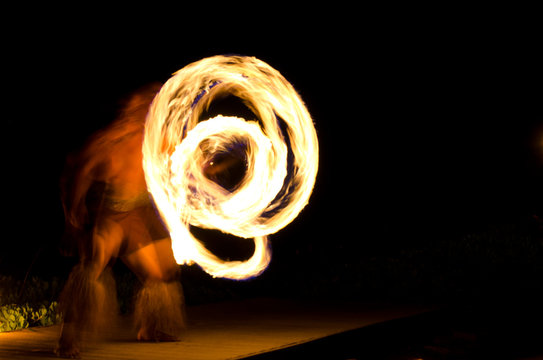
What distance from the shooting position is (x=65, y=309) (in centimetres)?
581

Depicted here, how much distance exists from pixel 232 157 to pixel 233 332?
1.66m

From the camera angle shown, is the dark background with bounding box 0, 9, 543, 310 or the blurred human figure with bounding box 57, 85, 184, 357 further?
the dark background with bounding box 0, 9, 543, 310

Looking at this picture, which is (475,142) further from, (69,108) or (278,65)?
(69,108)

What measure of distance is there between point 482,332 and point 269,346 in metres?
3.74

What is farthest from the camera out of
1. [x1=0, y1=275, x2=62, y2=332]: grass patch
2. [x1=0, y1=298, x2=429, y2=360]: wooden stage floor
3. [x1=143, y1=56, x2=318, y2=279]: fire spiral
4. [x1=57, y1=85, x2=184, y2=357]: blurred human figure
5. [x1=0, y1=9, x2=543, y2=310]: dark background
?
[x1=0, y1=9, x2=543, y2=310]: dark background

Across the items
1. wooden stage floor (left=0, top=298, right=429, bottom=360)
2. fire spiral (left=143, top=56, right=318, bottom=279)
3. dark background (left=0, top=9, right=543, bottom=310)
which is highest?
dark background (left=0, top=9, right=543, bottom=310)

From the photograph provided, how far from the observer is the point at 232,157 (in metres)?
8.01

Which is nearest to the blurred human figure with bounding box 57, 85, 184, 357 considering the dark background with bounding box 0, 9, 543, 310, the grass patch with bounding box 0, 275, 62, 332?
the grass patch with bounding box 0, 275, 62, 332

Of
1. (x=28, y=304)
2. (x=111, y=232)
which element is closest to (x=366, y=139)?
(x=28, y=304)

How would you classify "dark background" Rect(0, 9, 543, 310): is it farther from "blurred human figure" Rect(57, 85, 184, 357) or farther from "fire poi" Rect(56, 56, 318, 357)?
"blurred human figure" Rect(57, 85, 184, 357)

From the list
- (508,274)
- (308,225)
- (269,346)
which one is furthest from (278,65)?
(269,346)

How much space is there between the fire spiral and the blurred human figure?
0.32m

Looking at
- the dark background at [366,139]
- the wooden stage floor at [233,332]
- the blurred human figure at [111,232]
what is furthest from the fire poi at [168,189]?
the dark background at [366,139]

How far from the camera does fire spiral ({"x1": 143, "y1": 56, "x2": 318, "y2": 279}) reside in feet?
23.1
